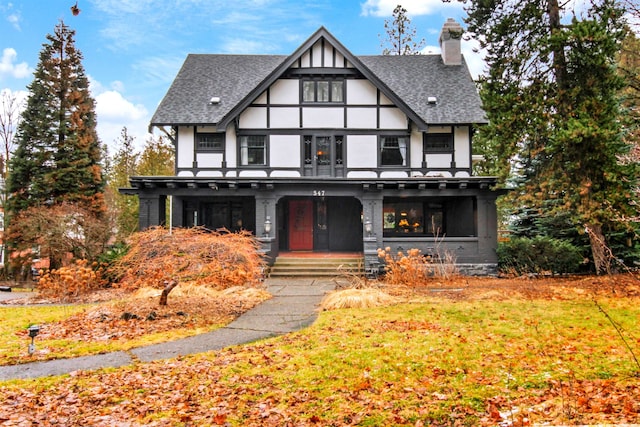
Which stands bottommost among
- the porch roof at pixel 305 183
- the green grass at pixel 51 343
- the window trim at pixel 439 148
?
the green grass at pixel 51 343

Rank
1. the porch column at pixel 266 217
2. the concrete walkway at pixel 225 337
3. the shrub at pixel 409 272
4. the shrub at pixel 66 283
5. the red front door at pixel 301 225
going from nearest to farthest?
the concrete walkway at pixel 225 337, the shrub at pixel 66 283, the shrub at pixel 409 272, the porch column at pixel 266 217, the red front door at pixel 301 225

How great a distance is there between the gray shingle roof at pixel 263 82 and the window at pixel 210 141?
2.06ft

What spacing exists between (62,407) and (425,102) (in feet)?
60.1

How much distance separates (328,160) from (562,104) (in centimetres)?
897

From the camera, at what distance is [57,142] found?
22797 mm

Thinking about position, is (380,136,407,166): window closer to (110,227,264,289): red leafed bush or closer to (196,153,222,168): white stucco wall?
(196,153,222,168): white stucco wall

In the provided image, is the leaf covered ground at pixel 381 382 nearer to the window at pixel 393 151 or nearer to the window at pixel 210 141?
the window at pixel 393 151

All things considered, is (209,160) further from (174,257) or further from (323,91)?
(174,257)

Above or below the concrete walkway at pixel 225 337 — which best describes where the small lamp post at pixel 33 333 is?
above

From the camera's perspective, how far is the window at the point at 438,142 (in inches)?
738

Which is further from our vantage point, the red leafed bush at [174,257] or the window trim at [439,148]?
the window trim at [439,148]

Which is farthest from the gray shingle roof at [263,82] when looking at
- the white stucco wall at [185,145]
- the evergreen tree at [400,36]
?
the evergreen tree at [400,36]

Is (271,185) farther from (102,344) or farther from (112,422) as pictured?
(112,422)

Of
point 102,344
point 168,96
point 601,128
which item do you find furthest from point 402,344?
point 168,96
